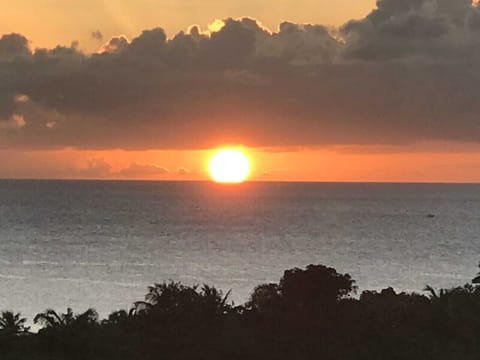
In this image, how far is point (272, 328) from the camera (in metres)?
45.1

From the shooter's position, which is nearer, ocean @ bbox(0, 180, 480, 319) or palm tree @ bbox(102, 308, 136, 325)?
palm tree @ bbox(102, 308, 136, 325)

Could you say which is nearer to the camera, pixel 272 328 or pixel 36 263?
pixel 272 328

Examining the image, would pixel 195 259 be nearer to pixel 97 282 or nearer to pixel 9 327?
pixel 97 282

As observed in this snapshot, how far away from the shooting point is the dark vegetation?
3884cm

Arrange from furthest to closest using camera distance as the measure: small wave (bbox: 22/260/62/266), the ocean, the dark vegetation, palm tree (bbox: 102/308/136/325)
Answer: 1. small wave (bbox: 22/260/62/266)
2. the ocean
3. palm tree (bbox: 102/308/136/325)
4. the dark vegetation

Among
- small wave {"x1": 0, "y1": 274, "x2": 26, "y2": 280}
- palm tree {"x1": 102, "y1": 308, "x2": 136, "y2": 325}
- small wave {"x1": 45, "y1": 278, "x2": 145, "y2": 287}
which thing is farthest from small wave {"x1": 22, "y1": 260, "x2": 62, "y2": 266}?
palm tree {"x1": 102, "y1": 308, "x2": 136, "y2": 325}

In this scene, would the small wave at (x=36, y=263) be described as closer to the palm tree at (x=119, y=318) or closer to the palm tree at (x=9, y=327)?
the palm tree at (x=119, y=318)

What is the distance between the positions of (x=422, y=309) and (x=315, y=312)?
20.7 feet

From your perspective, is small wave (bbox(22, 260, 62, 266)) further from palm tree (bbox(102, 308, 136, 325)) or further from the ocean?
palm tree (bbox(102, 308, 136, 325))

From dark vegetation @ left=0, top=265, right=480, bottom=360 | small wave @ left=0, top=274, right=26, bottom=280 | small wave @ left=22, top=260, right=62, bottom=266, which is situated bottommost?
small wave @ left=0, top=274, right=26, bottom=280

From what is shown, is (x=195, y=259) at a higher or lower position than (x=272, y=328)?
lower

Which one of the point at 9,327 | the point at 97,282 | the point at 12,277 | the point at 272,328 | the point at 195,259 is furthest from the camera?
the point at 195,259

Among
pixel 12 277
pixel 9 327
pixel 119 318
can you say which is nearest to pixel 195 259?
pixel 12 277

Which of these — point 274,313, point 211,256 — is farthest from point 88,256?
point 274,313
